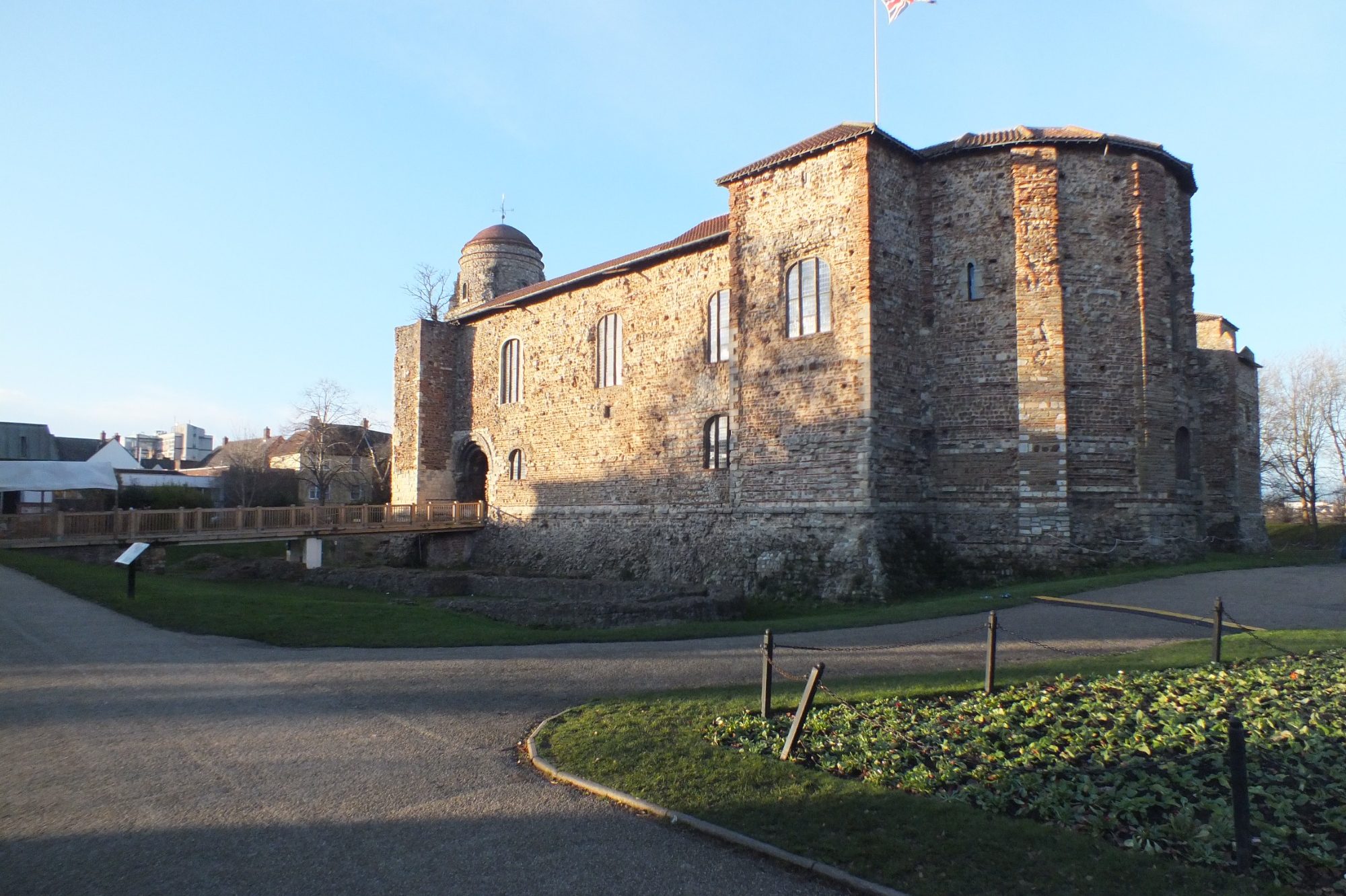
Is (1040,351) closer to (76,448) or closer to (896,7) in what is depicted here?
(896,7)

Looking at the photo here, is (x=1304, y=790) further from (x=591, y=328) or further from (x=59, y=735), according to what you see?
(x=591, y=328)

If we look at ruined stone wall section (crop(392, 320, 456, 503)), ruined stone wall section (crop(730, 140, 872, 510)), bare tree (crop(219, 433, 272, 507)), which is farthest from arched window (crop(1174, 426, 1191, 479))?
bare tree (crop(219, 433, 272, 507))

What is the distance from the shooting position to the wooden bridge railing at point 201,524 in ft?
77.1

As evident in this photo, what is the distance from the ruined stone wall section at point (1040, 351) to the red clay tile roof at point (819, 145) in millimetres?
2938

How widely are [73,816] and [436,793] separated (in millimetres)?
2267

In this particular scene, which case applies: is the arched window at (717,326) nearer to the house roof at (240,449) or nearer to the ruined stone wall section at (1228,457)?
the ruined stone wall section at (1228,457)

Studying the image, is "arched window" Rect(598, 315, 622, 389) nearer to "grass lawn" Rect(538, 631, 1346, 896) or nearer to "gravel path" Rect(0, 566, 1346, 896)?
"gravel path" Rect(0, 566, 1346, 896)

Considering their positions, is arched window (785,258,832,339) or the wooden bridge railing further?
the wooden bridge railing

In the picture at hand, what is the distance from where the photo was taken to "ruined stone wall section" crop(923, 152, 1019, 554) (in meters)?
18.8

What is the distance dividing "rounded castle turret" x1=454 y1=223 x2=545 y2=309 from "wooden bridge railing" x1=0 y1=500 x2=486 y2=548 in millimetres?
18111

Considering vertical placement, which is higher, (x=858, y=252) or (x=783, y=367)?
(x=858, y=252)

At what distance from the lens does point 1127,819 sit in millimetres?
5074

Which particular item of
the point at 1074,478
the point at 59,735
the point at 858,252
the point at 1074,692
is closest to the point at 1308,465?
the point at 1074,478

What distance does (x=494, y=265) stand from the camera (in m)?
44.1
